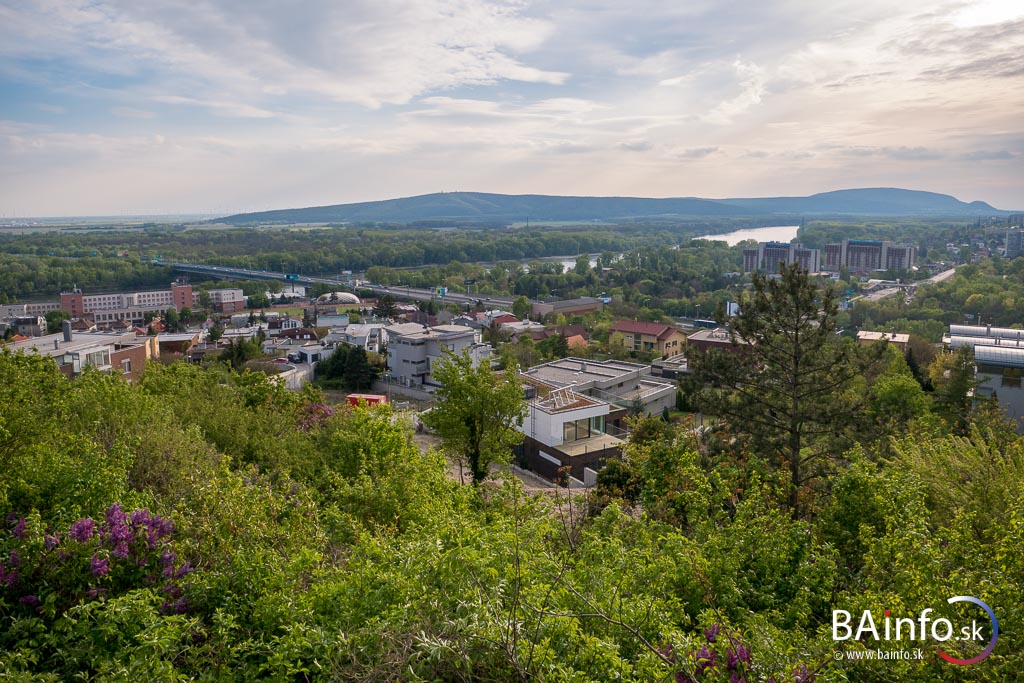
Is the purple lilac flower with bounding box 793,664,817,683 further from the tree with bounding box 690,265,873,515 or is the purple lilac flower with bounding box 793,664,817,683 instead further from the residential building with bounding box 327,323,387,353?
the residential building with bounding box 327,323,387,353

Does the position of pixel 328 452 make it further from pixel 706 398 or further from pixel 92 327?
pixel 92 327

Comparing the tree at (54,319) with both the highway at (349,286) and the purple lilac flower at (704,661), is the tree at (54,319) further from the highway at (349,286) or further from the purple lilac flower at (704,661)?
the purple lilac flower at (704,661)

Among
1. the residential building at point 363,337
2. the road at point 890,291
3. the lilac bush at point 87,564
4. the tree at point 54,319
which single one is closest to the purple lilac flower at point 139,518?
the lilac bush at point 87,564

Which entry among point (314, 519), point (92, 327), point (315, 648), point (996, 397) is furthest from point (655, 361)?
point (92, 327)

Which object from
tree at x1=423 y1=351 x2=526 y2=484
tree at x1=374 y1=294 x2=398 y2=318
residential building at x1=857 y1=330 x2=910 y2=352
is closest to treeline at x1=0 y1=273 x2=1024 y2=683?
tree at x1=423 y1=351 x2=526 y2=484

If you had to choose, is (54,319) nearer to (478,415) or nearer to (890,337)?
(478,415)
